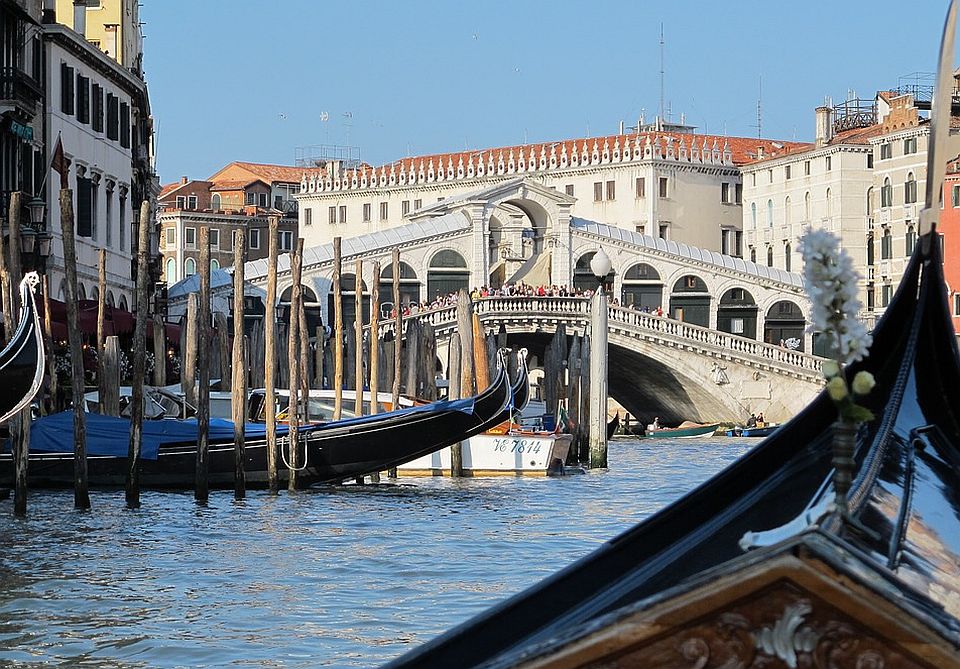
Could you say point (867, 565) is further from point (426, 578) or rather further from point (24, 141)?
point (24, 141)

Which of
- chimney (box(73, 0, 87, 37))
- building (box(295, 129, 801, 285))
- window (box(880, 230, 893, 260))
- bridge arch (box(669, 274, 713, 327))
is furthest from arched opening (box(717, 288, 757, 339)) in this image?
chimney (box(73, 0, 87, 37))

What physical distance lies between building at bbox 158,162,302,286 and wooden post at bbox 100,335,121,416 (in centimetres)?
2957

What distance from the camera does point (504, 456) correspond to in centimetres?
1372

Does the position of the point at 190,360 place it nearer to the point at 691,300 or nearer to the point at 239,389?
the point at 239,389

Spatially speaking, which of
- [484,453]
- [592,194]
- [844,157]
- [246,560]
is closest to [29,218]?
[484,453]

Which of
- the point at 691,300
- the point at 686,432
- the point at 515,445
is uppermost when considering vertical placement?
the point at 691,300

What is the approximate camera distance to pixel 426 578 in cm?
741

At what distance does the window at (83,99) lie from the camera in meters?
17.9

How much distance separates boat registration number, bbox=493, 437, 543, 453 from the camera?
45.0ft

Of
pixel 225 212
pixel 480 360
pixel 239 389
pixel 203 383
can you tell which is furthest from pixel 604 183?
pixel 203 383

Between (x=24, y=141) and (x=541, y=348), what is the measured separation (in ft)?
45.7

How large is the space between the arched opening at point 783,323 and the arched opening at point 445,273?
5188mm

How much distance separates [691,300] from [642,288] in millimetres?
860

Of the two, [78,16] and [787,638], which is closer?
[787,638]
